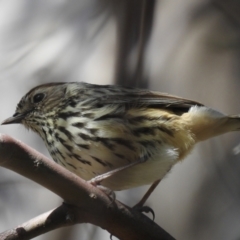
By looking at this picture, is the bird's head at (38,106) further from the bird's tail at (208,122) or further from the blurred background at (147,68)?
the blurred background at (147,68)

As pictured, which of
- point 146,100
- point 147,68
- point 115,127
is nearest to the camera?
point 115,127

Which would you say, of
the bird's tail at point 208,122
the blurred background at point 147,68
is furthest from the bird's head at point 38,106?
the blurred background at point 147,68

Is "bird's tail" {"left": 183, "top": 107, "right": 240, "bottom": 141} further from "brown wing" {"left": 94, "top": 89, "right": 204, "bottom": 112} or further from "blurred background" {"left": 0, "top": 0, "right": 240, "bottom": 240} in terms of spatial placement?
"blurred background" {"left": 0, "top": 0, "right": 240, "bottom": 240}

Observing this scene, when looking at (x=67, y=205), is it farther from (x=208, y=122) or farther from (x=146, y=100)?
(x=208, y=122)

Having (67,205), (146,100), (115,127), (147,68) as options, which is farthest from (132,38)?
(67,205)

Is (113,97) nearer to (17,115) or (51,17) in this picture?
(17,115)

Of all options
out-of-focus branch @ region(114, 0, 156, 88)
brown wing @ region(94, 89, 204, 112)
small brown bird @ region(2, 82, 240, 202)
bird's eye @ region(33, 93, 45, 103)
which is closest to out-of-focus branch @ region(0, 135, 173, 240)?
small brown bird @ region(2, 82, 240, 202)
